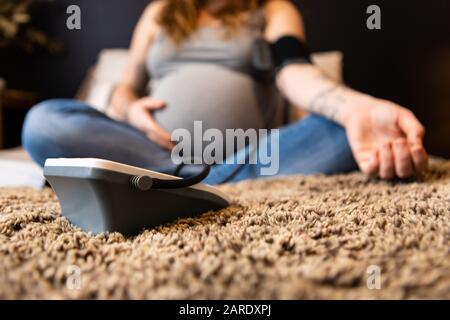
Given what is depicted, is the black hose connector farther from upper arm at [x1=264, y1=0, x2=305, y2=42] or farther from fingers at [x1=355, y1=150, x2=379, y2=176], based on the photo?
upper arm at [x1=264, y1=0, x2=305, y2=42]

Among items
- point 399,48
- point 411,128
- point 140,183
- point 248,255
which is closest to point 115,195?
point 140,183

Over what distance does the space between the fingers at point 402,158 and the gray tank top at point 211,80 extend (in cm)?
40

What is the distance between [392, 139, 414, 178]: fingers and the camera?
0.56m

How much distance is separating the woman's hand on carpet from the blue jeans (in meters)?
0.06

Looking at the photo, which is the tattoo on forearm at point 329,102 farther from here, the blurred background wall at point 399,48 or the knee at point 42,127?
the blurred background wall at point 399,48

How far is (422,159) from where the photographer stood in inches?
22.4

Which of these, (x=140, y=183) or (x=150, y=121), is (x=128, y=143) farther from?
(x=140, y=183)

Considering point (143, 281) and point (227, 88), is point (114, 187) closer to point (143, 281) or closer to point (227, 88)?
point (143, 281)

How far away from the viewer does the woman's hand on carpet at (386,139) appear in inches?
22.4

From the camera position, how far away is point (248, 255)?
29 centimetres

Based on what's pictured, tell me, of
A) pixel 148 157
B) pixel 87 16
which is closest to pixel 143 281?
pixel 148 157

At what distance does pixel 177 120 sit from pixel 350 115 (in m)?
0.42

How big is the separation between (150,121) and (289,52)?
1.25ft
